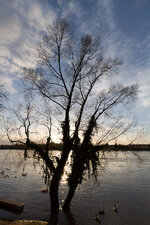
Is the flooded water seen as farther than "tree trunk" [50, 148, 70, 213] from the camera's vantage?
Yes

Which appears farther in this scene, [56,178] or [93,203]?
[93,203]

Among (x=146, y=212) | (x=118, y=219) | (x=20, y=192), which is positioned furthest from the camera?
(x=20, y=192)

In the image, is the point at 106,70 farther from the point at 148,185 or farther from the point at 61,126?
the point at 148,185

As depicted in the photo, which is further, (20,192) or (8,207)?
(20,192)

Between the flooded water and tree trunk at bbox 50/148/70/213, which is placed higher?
tree trunk at bbox 50/148/70/213

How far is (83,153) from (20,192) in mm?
13190

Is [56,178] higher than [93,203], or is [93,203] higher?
[56,178]

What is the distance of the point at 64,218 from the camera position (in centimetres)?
1246

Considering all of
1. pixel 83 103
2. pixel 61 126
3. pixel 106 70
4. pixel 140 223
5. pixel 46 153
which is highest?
pixel 106 70

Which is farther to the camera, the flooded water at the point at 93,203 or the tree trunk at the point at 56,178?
the flooded water at the point at 93,203

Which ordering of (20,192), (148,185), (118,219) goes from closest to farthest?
(118,219) < (20,192) < (148,185)

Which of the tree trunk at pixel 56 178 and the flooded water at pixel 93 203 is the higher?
the tree trunk at pixel 56 178

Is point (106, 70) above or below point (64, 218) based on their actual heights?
above

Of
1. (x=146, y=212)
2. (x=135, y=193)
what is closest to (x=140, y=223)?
(x=146, y=212)
